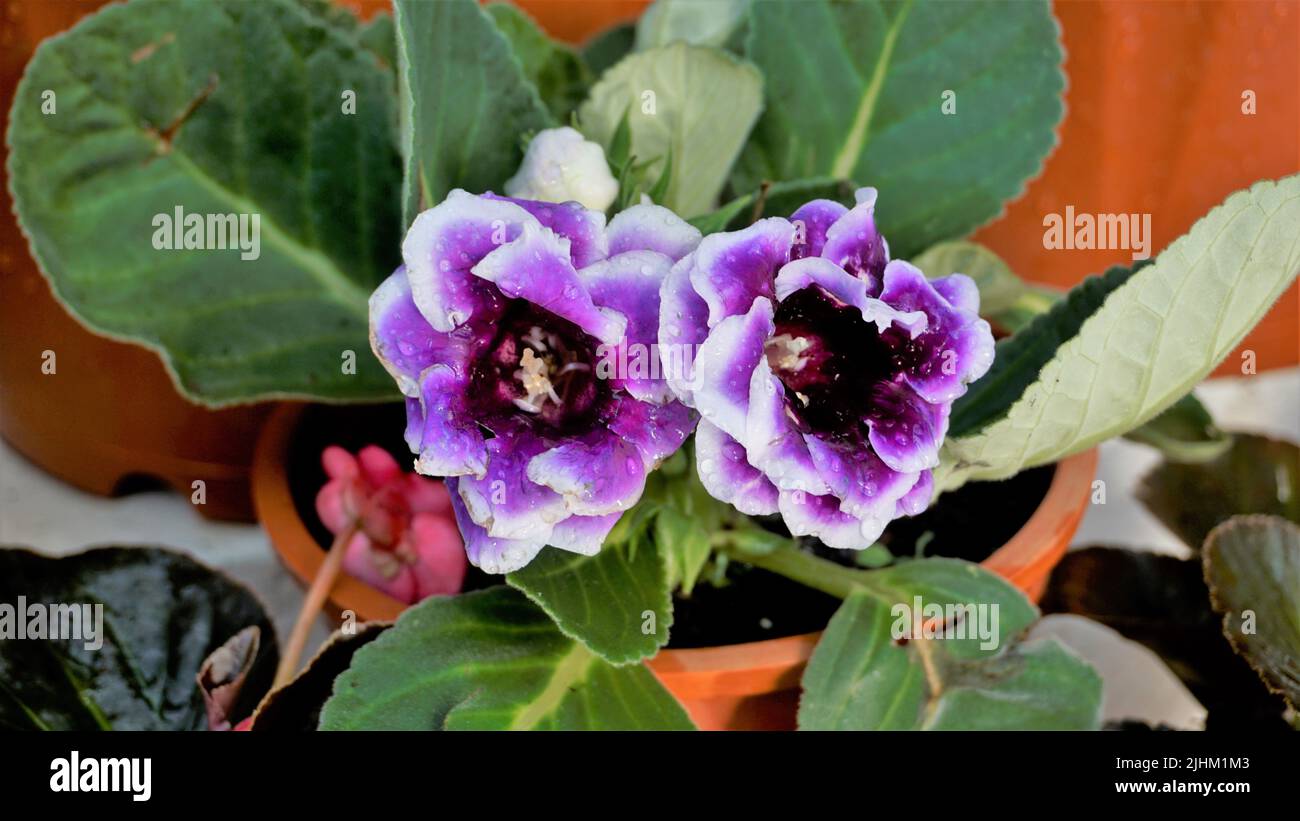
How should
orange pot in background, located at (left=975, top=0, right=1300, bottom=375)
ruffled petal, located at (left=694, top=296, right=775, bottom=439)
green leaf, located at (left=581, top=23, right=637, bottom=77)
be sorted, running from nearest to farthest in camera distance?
ruffled petal, located at (left=694, top=296, right=775, bottom=439), green leaf, located at (left=581, top=23, right=637, bottom=77), orange pot in background, located at (left=975, top=0, right=1300, bottom=375)

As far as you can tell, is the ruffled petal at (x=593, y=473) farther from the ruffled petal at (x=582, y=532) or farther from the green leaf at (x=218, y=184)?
the green leaf at (x=218, y=184)

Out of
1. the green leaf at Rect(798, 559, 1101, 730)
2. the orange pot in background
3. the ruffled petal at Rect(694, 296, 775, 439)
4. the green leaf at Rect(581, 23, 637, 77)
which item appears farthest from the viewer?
the orange pot in background

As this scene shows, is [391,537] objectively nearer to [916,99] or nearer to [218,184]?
[218,184]

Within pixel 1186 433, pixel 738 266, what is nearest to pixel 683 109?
pixel 738 266

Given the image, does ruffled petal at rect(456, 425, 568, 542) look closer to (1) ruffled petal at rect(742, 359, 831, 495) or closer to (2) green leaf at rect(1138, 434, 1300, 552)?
(1) ruffled petal at rect(742, 359, 831, 495)

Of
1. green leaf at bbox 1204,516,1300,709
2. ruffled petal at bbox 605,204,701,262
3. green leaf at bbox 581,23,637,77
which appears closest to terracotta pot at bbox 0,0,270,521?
green leaf at bbox 581,23,637,77
